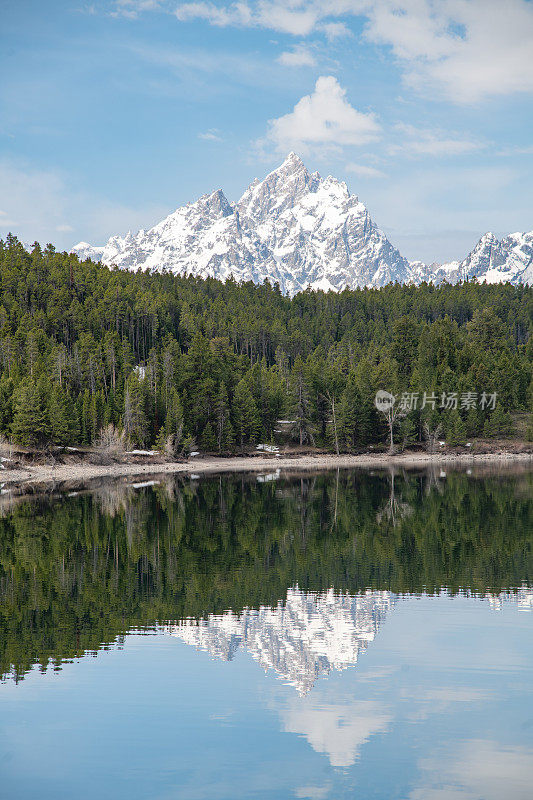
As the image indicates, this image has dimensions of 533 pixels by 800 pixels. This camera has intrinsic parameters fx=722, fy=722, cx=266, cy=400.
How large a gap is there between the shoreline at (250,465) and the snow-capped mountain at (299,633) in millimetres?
58360

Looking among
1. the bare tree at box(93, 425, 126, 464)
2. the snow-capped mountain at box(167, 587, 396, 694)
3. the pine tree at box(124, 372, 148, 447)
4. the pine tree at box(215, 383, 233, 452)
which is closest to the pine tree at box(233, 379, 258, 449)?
the pine tree at box(215, 383, 233, 452)

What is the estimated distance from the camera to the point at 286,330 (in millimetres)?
175000

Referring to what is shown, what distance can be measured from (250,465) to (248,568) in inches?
2979

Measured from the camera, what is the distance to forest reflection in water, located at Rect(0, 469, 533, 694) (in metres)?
22.7

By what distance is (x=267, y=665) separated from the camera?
20547mm

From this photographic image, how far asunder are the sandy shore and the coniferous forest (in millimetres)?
3394

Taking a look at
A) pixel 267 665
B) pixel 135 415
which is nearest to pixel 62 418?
pixel 135 415

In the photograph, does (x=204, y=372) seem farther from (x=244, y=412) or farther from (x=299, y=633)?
(x=299, y=633)

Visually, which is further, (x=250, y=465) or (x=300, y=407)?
(x=300, y=407)

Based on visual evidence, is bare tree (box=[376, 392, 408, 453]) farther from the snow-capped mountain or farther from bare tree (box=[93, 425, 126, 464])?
the snow-capped mountain

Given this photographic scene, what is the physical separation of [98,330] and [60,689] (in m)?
133

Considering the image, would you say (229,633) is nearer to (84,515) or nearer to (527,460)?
(84,515)

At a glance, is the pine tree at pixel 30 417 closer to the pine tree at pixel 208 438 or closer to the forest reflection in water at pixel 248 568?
the forest reflection in water at pixel 248 568

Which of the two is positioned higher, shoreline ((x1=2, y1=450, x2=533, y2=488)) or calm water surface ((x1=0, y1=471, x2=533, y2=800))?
calm water surface ((x1=0, y1=471, x2=533, y2=800))
